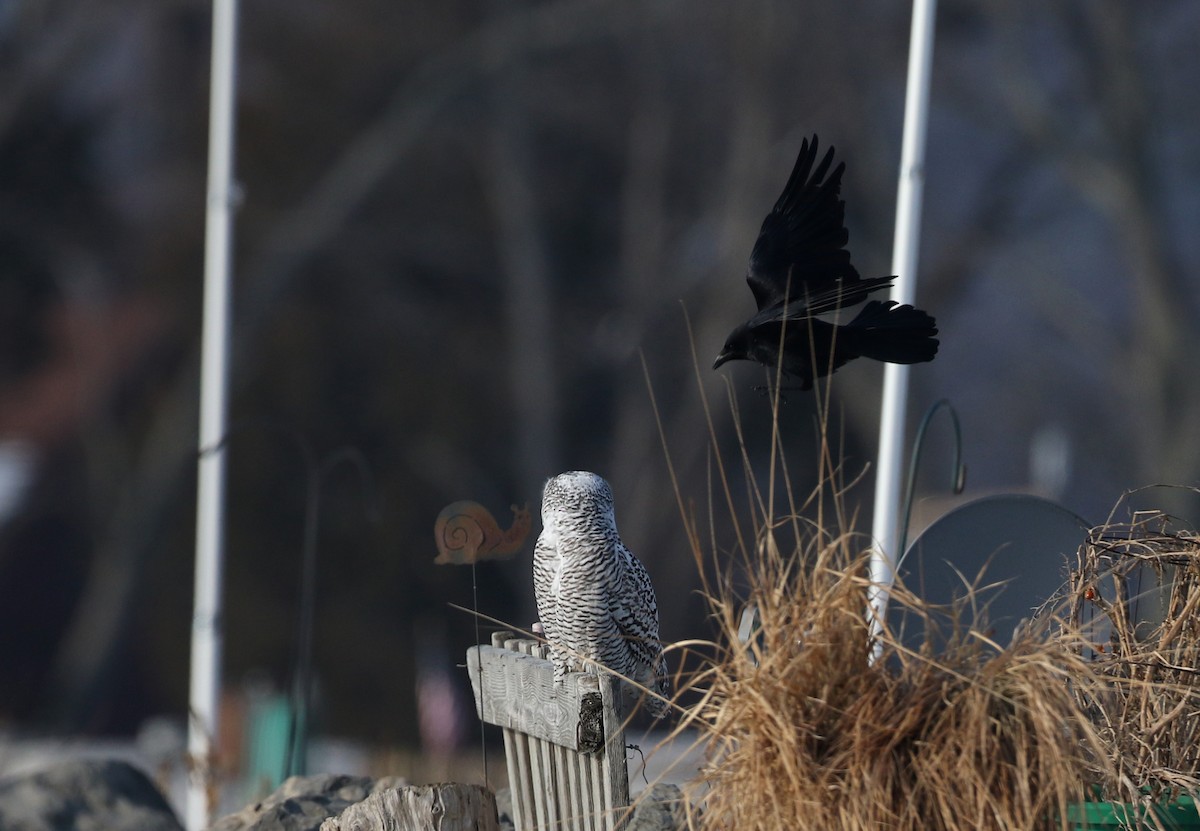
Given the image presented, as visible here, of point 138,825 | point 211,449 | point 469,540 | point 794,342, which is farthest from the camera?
point 211,449

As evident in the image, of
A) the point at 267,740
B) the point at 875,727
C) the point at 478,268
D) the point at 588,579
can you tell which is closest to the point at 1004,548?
the point at 588,579

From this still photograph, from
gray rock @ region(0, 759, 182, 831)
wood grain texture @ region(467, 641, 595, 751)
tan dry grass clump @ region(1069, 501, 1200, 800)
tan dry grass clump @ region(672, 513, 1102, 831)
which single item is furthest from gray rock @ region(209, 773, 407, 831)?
tan dry grass clump @ region(1069, 501, 1200, 800)

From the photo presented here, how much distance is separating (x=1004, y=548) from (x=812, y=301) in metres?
0.87

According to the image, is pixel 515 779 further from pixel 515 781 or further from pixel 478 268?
pixel 478 268

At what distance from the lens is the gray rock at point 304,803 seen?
379 centimetres

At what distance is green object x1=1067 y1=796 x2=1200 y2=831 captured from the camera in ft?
7.35

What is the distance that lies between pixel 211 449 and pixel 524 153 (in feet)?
31.0

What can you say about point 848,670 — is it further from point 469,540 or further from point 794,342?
point 469,540

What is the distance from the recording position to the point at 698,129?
1430 cm

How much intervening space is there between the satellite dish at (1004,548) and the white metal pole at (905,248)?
72cm

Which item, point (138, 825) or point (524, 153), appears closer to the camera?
point (138, 825)

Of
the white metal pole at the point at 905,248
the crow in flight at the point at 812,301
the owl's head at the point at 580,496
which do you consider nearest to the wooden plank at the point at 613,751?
the owl's head at the point at 580,496

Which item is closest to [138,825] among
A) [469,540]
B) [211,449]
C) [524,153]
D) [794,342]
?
[211,449]

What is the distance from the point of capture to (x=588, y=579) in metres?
3.05
